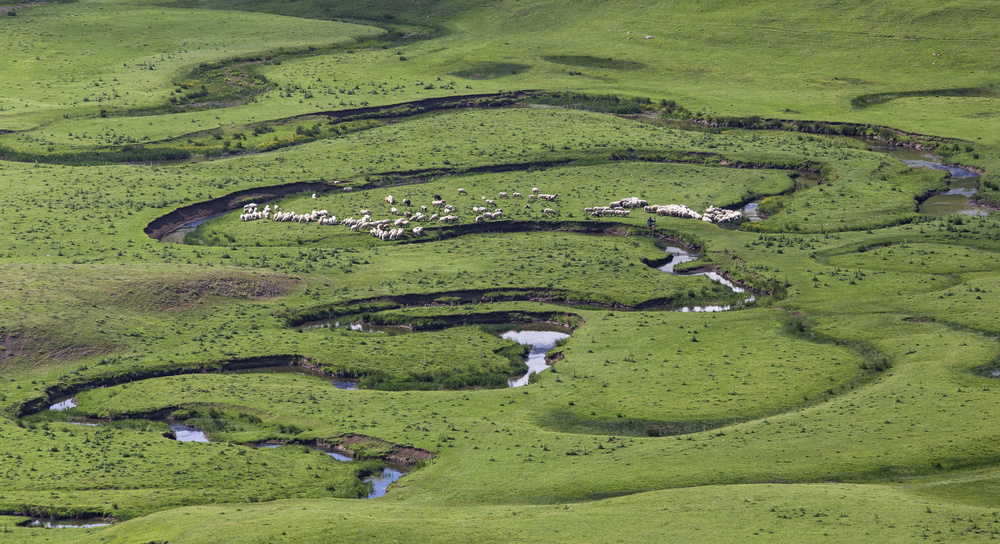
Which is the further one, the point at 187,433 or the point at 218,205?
the point at 218,205

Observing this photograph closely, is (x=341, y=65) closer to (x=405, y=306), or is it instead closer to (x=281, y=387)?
(x=405, y=306)

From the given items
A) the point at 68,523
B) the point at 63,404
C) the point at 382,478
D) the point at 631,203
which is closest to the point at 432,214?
the point at 631,203

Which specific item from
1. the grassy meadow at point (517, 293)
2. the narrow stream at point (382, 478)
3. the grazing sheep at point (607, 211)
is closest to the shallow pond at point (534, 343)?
the grassy meadow at point (517, 293)

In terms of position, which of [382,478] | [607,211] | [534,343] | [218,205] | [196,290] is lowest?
[534,343]

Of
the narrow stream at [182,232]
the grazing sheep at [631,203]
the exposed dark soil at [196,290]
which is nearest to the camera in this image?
the exposed dark soil at [196,290]

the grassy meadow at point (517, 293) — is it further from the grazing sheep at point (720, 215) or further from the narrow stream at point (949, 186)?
the grazing sheep at point (720, 215)

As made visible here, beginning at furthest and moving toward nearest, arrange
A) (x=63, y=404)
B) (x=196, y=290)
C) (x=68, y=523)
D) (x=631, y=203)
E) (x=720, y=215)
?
(x=631, y=203), (x=720, y=215), (x=196, y=290), (x=63, y=404), (x=68, y=523)

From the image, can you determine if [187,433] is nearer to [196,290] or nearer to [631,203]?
[196,290]
